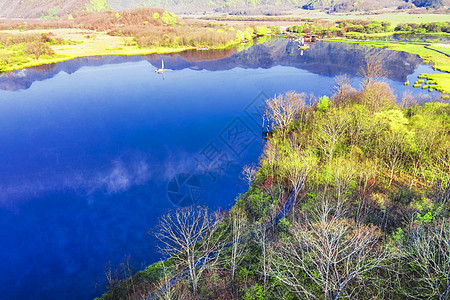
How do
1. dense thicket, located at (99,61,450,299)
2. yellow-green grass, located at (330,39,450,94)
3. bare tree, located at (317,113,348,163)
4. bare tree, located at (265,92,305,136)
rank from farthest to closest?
yellow-green grass, located at (330,39,450,94), bare tree, located at (265,92,305,136), bare tree, located at (317,113,348,163), dense thicket, located at (99,61,450,299)

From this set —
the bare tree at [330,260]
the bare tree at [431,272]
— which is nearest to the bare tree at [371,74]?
the bare tree at [431,272]

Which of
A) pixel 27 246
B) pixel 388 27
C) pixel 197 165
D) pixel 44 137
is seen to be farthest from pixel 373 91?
pixel 388 27

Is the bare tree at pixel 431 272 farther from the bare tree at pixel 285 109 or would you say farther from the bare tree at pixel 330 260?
the bare tree at pixel 285 109

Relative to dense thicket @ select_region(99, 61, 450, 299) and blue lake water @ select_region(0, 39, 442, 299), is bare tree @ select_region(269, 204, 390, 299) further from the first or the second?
blue lake water @ select_region(0, 39, 442, 299)

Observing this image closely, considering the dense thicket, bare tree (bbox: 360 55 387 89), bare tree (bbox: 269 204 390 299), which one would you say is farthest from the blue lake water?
bare tree (bbox: 269 204 390 299)

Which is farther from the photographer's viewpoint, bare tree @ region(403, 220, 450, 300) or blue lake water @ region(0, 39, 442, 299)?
blue lake water @ region(0, 39, 442, 299)

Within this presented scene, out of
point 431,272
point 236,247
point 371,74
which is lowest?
point 236,247

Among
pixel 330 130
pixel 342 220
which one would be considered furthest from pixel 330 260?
pixel 330 130

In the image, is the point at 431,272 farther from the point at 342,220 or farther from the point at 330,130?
the point at 330,130
